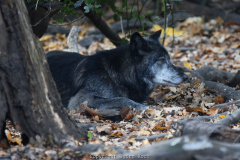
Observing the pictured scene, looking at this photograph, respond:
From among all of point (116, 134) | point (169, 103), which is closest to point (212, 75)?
point (169, 103)

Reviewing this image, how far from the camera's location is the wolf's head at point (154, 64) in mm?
5850

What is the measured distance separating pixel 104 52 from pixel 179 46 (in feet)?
19.4

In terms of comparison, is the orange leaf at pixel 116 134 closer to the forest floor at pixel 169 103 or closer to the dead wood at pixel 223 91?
the forest floor at pixel 169 103

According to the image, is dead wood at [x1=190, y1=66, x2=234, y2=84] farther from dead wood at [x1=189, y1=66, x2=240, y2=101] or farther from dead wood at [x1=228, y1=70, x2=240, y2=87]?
dead wood at [x1=228, y1=70, x2=240, y2=87]

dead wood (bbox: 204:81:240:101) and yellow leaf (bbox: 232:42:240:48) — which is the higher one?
yellow leaf (bbox: 232:42:240:48)

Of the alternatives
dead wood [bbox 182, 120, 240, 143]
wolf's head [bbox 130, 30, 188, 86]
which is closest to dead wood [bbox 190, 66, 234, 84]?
wolf's head [bbox 130, 30, 188, 86]

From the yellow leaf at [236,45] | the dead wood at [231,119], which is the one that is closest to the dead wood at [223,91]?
the dead wood at [231,119]

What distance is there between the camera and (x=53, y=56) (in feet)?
21.8

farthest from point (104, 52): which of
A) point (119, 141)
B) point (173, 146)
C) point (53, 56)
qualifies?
point (173, 146)

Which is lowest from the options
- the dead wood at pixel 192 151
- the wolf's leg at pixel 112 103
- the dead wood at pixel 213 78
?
the dead wood at pixel 213 78

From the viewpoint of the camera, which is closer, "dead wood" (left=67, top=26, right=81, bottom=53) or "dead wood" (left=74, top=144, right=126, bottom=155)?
"dead wood" (left=74, top=144, right=126, bottom=155)

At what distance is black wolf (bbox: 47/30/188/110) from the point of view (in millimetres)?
5727

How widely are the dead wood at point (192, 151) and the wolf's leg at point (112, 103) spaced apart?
9.52 feet

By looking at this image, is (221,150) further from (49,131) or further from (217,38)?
(217,38)
